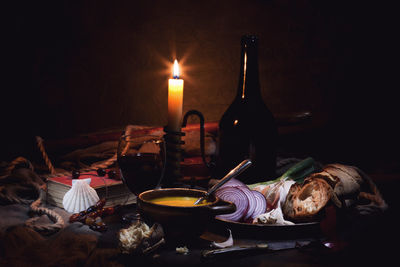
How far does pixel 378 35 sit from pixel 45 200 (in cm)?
306

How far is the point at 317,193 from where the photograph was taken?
3.89 feet

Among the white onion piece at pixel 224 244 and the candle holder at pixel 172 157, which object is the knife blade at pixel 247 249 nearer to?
the white onion piece at pixel 224 244

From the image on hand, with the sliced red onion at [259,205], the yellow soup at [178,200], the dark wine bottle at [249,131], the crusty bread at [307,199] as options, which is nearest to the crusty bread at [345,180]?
the crusty bread at [307,199]

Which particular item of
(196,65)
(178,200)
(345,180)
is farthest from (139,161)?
(196,65)

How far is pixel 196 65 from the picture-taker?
3.01 metres

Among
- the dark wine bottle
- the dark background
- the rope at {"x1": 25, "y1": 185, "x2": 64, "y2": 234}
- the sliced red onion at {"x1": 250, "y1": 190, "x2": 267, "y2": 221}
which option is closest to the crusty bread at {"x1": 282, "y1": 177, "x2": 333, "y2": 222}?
the sliced red onion at {"x1": 250, "y1": 190, "x2": 267, "y2": 221}

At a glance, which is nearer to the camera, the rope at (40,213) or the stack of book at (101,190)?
the rope at (40,213)

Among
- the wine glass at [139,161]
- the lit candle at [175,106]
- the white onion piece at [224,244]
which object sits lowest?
the white onion piece at [224,244]

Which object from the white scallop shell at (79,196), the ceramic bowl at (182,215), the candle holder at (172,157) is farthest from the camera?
the candle holder at (172,157)

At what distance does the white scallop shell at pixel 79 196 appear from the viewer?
137cm

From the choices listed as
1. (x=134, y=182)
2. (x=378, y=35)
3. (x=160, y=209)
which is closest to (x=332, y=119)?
(x=378, y=35)

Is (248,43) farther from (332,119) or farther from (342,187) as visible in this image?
(332,119)

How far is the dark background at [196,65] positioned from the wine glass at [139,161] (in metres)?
1.24

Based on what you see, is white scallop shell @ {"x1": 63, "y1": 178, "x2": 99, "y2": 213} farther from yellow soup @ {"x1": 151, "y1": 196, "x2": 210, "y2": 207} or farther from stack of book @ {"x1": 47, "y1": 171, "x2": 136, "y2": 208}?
yellow soup @ {"x1": 151, "y1": 196, "x2": 210, "y2": 207}
